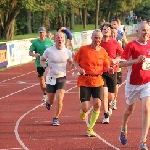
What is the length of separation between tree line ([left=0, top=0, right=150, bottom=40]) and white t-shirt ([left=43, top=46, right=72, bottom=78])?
32960mm

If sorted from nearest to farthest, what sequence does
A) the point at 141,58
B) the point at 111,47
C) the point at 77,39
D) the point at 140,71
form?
the point at 141,58
the point at 140,71
the point at 111,47
the point at 77,39

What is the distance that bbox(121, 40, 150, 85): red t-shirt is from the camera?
377 inches

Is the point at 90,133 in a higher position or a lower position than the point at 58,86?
lower

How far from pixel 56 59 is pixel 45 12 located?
174ft

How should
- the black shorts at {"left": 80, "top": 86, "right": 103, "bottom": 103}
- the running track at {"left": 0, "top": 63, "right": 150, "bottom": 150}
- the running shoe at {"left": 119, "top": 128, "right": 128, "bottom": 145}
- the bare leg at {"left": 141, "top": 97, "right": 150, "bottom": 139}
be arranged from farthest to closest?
1. the black shorts at {"left": 80, "top": 86, "right": 103, "bottom": 103}
2. the running track at {"left": 0, "top": 63, "right": 150, "bottom": 150}
3. the running shoe at {"left": 119, "top": 128, "right": 128, "bottom": 145}
4. the bare leg at {"left": 141, "top": 97, "right": 150, "bottom": 139}

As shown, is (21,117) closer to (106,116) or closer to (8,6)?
(106,116)

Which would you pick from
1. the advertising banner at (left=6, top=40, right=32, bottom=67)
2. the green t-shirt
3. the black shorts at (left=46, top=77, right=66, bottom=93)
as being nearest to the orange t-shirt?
the black shorts at (left=46, top=77, right=66, bottom=93)

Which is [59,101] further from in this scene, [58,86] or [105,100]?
[105,100]

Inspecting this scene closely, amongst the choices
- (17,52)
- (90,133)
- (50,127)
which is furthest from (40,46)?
(17,52)

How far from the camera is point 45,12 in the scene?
65438mm

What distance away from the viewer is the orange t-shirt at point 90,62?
437 inches

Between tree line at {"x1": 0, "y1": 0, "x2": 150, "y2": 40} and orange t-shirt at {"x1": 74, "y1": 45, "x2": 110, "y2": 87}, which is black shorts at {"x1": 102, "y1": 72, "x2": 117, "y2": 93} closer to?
orange t-shirt at {"x1": 74, "y1": 45, "x2": 110, "y2": 87}

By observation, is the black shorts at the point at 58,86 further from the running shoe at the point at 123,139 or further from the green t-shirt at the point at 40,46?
the green t-shirt at the point at 40,46

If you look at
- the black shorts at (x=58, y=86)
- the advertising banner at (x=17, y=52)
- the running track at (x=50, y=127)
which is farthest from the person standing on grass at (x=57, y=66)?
the advertising banner at (x=17, y=52)
